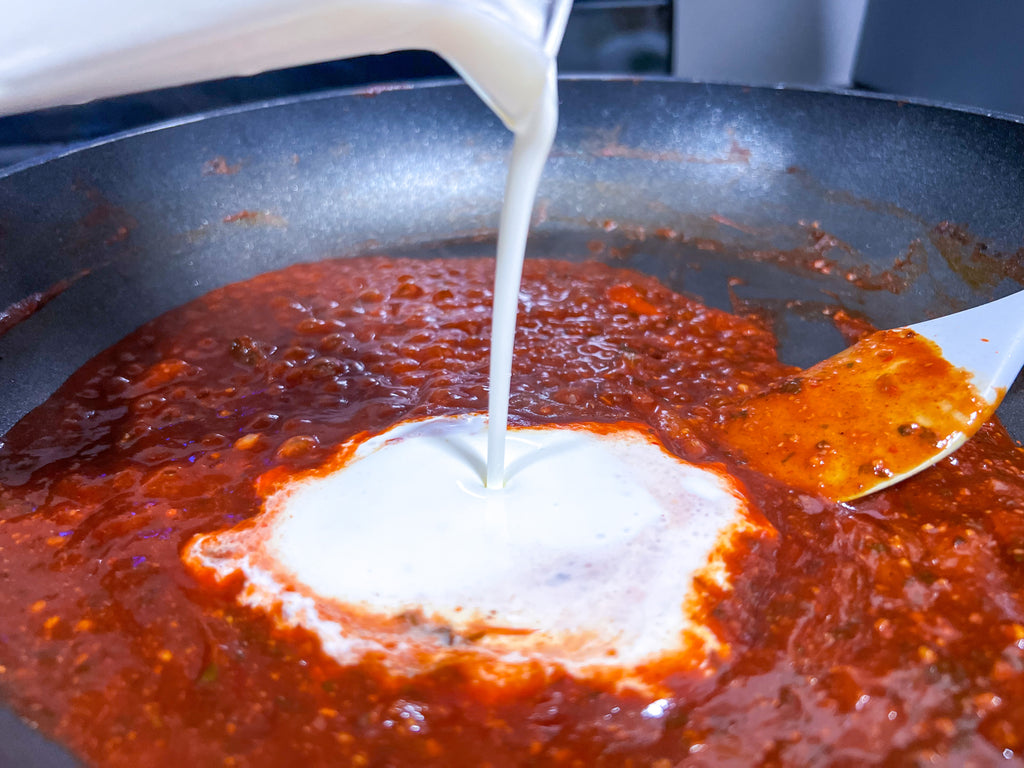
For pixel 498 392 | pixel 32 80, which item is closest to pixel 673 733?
pixel 498 392

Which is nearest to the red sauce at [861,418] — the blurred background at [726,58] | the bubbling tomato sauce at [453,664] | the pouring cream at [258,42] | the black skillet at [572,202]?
the bubbling tomato sauce at [453,664]

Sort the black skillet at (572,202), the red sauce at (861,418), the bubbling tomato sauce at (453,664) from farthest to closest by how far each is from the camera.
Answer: the black skillet at (572,202) → the red sauce at (861,418) → the bubbling tomato sauce at (453,664)

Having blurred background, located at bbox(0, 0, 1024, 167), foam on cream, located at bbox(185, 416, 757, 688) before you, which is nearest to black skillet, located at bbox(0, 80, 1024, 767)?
blurred background, located at bbox(0, 0, 1024, 167)

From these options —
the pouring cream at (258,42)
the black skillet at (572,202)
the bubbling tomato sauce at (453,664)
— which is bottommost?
the bubbling tomato sauce at (453,664)

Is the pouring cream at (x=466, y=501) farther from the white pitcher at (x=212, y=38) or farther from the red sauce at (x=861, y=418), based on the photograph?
the red sauce at (x=861, y=418)

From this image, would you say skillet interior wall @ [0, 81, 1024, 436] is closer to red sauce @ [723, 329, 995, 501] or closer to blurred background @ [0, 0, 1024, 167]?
red sauce @ [723, 329, 995, 501]

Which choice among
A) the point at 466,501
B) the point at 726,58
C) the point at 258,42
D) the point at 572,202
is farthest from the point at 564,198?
the point at 258,42

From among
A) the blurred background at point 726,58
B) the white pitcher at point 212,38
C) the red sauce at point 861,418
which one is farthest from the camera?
the blurred background at point 726,58
